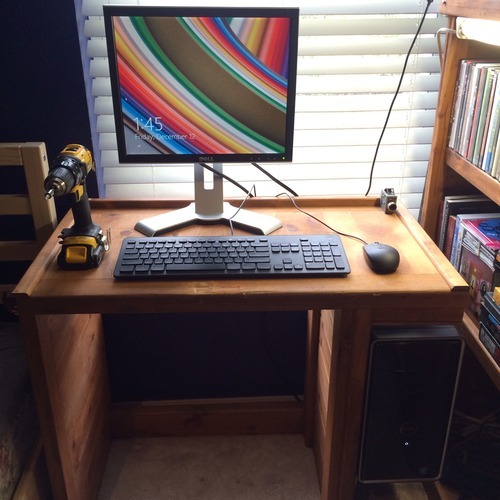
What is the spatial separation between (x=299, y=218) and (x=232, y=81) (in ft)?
1.27

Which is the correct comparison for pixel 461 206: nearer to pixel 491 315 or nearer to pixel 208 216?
pixel 491 315

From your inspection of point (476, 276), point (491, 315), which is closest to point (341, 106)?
point (476, 276)

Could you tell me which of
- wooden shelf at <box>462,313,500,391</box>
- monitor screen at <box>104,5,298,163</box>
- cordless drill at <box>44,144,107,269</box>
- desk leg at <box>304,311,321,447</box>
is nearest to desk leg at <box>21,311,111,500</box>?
cordless drill at <box>44,144,107,269</box>

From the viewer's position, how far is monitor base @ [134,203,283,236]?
1.41 m

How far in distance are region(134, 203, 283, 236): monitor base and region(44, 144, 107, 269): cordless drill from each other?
0.14 metres

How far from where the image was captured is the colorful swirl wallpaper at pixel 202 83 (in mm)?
1314

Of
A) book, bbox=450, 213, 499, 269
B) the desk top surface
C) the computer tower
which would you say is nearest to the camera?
the desk top surface

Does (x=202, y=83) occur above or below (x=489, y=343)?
above

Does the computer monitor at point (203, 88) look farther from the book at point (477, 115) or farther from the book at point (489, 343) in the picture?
the book at point (489, 343)

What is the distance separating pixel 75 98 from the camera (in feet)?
5.01

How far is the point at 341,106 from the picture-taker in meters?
1.66

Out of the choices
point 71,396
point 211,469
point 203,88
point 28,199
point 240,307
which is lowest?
point 211,469

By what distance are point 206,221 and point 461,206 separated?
0.70m

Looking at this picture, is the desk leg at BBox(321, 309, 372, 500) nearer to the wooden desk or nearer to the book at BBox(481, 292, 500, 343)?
the wooden desk
